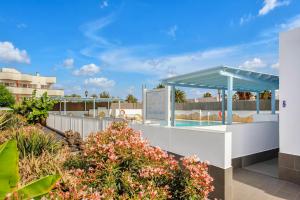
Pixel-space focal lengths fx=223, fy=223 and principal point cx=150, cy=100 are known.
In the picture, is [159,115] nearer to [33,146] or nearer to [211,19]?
[33,146]

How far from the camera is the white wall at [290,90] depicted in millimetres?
6520

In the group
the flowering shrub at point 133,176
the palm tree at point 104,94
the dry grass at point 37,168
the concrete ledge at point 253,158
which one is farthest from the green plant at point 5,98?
the flowering shrub at point 133,176

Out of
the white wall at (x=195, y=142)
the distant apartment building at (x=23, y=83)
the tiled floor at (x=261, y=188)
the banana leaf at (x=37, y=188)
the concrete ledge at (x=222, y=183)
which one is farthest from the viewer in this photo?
the distant apartment building at (x=23, y=83)

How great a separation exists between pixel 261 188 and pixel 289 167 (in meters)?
1.18

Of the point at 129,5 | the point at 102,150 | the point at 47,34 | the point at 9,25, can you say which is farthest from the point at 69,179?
the point at 9,25

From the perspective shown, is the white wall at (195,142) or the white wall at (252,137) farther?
the white wall at (252,137)

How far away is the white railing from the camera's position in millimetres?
10869

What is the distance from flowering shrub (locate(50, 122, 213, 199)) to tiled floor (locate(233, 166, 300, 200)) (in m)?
3.09

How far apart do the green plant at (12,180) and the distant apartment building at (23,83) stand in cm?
6037

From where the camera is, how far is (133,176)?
347 cm

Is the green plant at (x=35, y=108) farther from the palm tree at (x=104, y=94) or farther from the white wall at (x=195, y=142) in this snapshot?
the palm tree at (x=104, y=94)

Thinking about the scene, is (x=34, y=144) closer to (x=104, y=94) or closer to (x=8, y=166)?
(x=8, y=166)

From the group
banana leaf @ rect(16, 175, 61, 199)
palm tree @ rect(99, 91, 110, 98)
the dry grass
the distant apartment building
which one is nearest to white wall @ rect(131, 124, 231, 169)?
the dry grass

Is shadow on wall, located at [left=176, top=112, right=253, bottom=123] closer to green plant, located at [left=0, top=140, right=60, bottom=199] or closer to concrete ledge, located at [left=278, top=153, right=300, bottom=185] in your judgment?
concrete ledge, located at [left=278, top=153, right=300, bottom=185]
